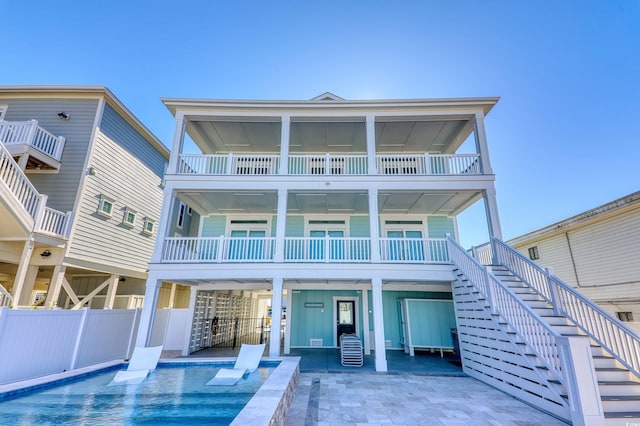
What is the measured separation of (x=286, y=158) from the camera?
9297mm

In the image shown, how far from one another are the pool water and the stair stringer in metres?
5.37

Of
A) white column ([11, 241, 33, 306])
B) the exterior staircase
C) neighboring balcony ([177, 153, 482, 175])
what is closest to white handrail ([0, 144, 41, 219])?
white column ([11, 241, 33, 306])

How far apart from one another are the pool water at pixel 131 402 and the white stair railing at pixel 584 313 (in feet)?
22.7

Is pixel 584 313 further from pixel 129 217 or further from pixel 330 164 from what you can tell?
pixel 129 217

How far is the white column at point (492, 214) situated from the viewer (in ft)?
27.7

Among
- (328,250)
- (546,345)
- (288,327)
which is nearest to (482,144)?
(328,250)

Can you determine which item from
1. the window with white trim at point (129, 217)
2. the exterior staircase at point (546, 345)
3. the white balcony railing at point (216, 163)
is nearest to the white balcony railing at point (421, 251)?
the exterior staircase at point (546, 345)

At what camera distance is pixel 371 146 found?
937 centimetres

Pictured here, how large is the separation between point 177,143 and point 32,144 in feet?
15.6

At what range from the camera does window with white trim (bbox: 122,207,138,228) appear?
11.5 m

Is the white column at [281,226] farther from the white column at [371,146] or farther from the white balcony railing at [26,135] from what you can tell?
the white balcony railing at [26,135]

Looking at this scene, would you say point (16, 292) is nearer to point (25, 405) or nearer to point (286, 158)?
point (25, 405)

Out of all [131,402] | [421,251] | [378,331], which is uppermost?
[421,251]

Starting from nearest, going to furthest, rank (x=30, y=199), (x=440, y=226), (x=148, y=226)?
(x=30, y=199)
(x=440, y=226)
(x=148, y=226)
